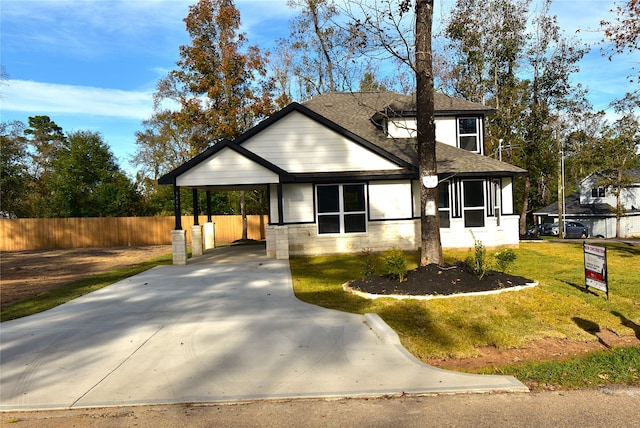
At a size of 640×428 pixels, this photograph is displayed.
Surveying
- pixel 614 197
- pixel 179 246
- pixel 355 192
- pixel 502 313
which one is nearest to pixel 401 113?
pixel 355 192

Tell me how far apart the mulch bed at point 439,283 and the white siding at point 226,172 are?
6.80m

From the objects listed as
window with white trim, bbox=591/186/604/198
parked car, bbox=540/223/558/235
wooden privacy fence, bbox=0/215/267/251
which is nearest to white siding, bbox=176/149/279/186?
wooden privacy fence, bbox=0/215/267/251

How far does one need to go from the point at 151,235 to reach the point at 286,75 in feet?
51.6

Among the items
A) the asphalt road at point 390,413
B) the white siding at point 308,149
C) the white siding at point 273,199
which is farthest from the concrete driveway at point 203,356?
the white siding at point 308,149

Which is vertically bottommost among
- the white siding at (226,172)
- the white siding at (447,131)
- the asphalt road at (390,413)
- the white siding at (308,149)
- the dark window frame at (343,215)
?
the asphalt road at (390,413)

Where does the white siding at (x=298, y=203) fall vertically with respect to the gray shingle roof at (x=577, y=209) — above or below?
above

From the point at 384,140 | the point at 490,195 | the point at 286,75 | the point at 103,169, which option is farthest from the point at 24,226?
the point at 490,195

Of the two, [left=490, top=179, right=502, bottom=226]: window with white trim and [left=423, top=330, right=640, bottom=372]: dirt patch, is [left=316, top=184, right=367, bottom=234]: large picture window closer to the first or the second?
[left=490, top=179, right=502, bottom=226]: window with white trim

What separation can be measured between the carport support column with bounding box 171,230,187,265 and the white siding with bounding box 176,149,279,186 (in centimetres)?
171

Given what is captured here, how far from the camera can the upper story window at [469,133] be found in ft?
64.0

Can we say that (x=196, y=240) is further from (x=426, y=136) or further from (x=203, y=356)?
(x=203, y=356)

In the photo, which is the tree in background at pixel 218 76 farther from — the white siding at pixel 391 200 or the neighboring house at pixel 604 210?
the neighboring house at pixel 604 210

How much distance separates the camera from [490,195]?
1745cm

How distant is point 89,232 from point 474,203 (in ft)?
89.1
